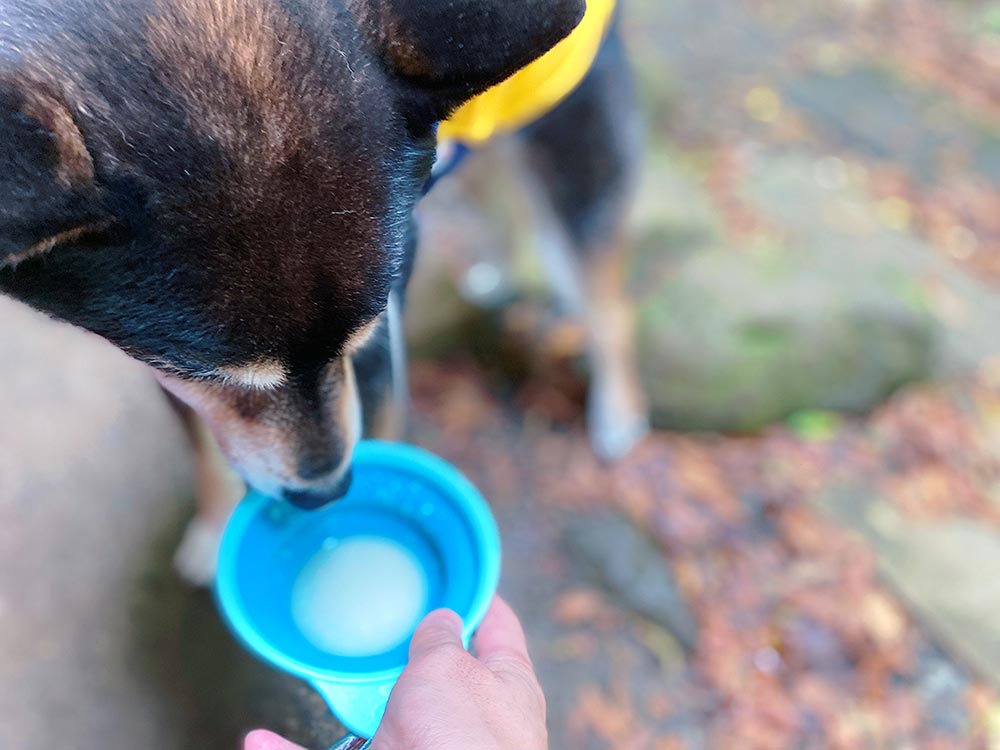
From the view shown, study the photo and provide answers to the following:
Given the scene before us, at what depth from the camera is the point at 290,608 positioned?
55.1 inches

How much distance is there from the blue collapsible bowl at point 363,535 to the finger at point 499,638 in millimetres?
37

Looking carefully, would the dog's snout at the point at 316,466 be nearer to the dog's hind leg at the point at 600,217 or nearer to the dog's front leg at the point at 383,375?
the dog's front leg at the point at 383,375

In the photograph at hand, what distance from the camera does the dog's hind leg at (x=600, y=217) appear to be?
196 cm

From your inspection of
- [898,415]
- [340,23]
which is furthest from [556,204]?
[898,415]

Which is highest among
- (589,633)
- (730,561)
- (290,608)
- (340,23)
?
(340,23)

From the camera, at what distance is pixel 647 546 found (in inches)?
87.0

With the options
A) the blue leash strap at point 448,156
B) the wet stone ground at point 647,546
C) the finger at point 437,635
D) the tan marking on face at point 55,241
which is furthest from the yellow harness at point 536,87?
the wet stone ground at point 647,546

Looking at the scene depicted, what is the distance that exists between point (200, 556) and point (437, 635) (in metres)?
0.86

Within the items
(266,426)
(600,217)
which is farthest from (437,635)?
(600,217)

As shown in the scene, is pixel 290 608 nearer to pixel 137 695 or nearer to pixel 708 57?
pixel 137 695

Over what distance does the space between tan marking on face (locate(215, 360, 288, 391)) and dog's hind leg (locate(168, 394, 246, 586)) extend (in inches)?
25.3

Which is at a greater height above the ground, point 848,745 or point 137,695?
point 137,695

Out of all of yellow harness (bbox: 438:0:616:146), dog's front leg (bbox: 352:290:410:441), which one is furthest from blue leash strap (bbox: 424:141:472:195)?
dog's front leg (bbox: 352:290:410:441)

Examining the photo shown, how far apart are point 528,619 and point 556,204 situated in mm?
1055
